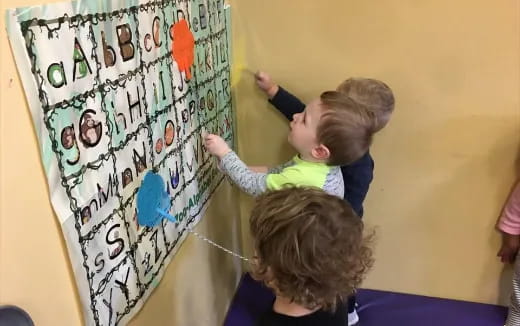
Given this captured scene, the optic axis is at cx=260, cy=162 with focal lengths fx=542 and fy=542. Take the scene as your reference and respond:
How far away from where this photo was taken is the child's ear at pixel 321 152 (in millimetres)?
1229

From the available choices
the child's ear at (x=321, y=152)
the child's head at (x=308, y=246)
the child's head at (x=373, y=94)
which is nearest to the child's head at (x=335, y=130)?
the child's ear at (x=321, y=152)

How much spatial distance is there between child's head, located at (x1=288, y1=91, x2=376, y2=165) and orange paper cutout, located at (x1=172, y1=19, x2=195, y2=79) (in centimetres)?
30

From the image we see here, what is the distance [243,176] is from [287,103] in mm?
363

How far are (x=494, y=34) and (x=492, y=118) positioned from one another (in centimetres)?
23

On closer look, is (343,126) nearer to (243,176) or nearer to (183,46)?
(243,176)

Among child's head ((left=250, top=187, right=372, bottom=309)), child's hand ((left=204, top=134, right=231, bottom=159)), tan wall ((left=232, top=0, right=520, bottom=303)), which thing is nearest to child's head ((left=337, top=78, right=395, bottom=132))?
tan wall ((left=232, top=0, right=520, bottom=303))

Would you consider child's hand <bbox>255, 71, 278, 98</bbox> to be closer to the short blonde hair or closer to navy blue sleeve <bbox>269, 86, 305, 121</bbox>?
navy blue sleeve <bbox>269, 86, 305, 121</bbox>

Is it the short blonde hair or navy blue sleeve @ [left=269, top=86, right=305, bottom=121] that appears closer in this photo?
the short blonde hair

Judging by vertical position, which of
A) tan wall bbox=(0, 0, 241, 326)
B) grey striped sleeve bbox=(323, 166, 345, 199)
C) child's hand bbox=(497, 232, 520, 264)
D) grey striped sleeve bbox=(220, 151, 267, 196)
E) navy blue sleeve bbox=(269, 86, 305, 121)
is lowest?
child's hand bbox=(497, 232, 520, 264)

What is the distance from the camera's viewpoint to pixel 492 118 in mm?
1508

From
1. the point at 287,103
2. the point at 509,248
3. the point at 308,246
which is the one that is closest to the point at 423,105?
the point at 287,103

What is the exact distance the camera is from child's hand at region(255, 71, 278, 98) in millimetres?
1548

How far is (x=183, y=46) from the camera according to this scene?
117 centimetres

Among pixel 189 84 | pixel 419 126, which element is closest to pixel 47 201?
pixel 189 84
